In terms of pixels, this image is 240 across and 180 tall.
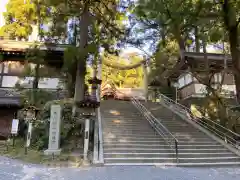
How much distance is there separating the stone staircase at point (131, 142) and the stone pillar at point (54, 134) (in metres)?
1.98

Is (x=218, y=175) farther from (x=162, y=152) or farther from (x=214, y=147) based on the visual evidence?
(x=214, y=147)

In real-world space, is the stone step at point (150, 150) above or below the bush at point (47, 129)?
below

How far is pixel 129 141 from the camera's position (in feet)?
35.9

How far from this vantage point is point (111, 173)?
25.6ft

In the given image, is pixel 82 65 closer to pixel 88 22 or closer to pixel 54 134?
pixel 88 22

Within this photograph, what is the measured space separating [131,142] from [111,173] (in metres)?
3.20

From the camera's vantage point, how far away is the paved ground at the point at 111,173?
7320mm

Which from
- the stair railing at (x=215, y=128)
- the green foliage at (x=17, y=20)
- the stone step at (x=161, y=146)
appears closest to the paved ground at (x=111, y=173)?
the stone step at (x=161, y=146)

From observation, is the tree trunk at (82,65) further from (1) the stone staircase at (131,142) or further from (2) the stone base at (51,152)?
(2) the stone base at (51,152)

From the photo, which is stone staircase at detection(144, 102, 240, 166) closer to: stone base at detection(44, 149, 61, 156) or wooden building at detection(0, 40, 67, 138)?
stone base at detection(44, 149, 61, 156)

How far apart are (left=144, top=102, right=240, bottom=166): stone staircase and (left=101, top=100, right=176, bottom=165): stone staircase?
71 cm

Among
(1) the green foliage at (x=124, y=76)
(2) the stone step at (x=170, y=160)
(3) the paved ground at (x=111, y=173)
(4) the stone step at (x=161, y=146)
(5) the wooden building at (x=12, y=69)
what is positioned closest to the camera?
(3) the paved ground at (x=111, y=173)

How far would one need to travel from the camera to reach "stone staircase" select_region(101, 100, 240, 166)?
9.49m

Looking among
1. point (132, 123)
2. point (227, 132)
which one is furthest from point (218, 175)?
point (132, 123)
